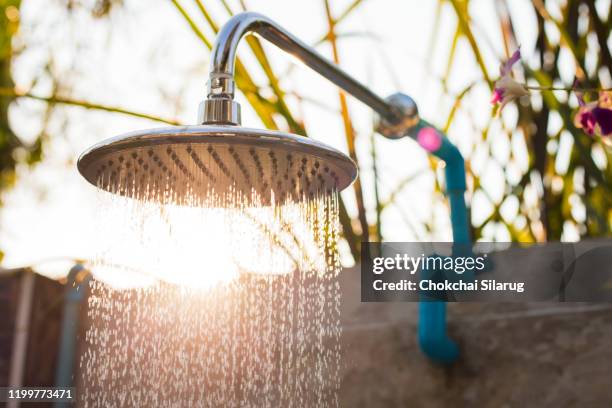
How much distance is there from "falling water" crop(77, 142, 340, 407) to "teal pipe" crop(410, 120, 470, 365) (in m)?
0.11

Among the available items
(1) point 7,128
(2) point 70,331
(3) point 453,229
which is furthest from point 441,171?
(1) point 7,128

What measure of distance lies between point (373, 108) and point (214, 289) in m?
0.23

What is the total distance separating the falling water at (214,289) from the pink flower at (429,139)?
13 cm

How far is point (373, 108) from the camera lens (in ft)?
1.98

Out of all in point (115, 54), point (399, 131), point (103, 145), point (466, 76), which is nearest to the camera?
point (103, 145)

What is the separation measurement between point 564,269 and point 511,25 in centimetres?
33

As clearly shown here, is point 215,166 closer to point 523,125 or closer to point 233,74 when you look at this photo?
point 233,74

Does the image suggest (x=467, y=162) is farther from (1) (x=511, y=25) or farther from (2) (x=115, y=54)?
(2) (x=115, y=54)

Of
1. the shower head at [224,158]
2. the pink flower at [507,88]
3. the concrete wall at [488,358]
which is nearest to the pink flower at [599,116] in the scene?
the pink flower at [507,88]

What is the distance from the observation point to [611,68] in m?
0.76

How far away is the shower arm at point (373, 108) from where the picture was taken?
1.52 feet

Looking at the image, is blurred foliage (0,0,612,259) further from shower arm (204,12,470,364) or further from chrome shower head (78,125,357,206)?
chrome shower head (78,125,357,206)

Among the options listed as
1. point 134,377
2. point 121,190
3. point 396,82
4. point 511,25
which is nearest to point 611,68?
point 511,25

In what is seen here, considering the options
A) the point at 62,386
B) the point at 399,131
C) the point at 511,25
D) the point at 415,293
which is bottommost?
the point at 62,386
